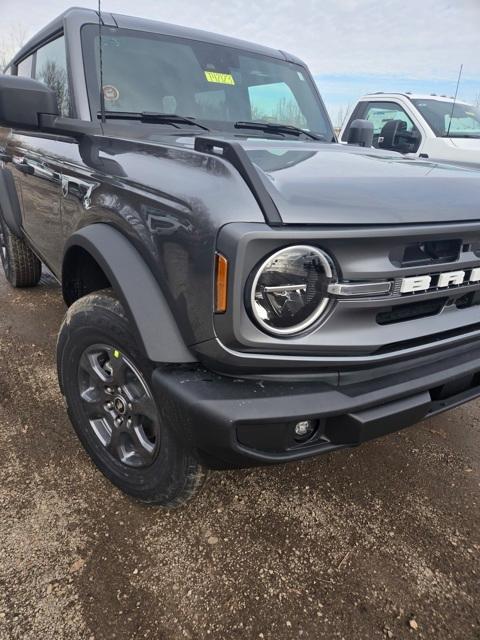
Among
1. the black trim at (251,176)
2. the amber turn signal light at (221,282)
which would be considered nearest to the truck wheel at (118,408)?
the amber turn signal light at (221,282)

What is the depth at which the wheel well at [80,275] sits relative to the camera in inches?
86.8

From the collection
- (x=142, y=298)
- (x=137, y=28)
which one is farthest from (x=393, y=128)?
(x=142, y=298)

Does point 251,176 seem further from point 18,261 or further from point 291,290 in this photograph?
point 18,261

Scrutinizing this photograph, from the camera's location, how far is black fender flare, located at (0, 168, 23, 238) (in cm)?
366

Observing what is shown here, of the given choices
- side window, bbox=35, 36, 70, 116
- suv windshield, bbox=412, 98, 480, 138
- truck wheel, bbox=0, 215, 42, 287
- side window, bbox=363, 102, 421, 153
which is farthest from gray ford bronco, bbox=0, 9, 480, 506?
suv windshield, bbox=412, 98, 480, 138

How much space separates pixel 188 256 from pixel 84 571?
1.22m

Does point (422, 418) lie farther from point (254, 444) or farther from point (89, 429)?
point (89, 429)

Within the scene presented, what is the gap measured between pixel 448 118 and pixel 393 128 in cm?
206

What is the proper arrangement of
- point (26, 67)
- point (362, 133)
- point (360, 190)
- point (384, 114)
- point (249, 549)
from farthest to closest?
point (384, 114)
point (26, 67)
point (362, 133)
point (249, 549)
point (360, 190)

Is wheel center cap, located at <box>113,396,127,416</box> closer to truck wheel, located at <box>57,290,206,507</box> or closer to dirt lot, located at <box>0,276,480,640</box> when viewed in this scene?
truck wheel, located at <box>57,290,206,507</box>

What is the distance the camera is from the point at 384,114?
6969 mm

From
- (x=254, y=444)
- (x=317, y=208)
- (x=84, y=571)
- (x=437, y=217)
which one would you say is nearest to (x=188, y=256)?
(x=317, y=208)

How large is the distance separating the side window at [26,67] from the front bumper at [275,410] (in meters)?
3.13

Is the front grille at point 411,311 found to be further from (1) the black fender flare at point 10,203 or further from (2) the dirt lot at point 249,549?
(1) the black fender flare at point 10,203
